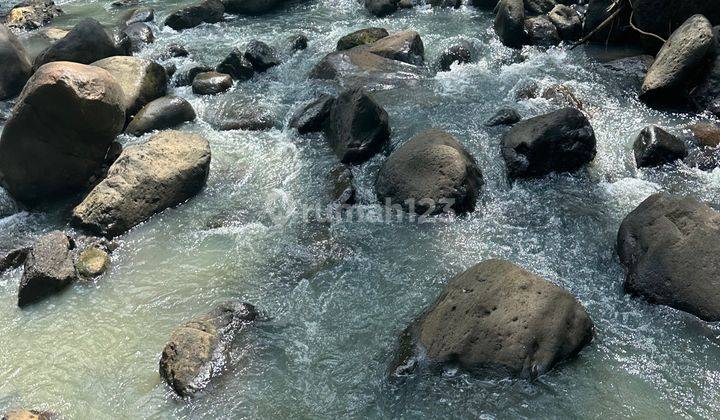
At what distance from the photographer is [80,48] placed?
11.3 metres

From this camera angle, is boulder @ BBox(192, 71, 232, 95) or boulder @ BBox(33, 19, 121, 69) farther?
boulder @ BBox(33, 19, 121, 69)

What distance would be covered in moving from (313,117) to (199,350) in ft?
16.1

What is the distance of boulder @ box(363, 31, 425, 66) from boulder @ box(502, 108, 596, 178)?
402 cm

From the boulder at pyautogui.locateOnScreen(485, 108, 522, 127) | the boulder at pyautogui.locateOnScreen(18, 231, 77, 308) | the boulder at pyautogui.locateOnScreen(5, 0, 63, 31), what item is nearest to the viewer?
the boulder at pyautogui.locateOnScreen(18, 231, 77, 308)

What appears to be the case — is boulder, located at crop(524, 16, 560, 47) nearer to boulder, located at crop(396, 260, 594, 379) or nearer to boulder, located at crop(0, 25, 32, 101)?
boulder, located at crop(396, 260, 594, 379)

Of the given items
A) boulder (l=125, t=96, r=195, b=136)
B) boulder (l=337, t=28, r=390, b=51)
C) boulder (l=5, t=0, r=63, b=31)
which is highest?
boulder (l=337, t=28, r=390, b=51)

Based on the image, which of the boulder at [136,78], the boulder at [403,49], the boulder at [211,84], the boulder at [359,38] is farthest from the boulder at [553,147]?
the boulder at [136,78]

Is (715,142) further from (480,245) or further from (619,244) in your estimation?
(480,245)

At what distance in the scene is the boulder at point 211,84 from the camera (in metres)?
11.0

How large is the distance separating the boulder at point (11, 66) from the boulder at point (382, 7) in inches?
306

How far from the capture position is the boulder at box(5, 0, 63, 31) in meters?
16.1

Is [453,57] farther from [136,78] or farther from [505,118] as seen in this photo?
[136,78]

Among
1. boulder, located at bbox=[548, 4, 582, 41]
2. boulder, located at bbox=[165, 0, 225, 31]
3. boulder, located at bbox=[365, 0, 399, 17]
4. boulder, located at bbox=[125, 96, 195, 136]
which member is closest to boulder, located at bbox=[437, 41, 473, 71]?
boulder, located at bbox=[548, 4, 582, 41]

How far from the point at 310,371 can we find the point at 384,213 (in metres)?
2.63
